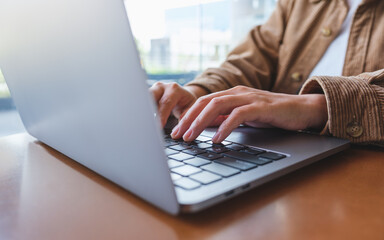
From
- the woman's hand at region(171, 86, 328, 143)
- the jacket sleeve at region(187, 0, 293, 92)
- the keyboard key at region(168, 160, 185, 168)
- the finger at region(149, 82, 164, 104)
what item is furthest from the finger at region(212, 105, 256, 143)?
the jacket sleeve at region(187, 0, 293, 92)

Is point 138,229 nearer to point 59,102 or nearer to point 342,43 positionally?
point 59,102

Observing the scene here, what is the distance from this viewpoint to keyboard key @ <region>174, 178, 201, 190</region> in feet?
0.91

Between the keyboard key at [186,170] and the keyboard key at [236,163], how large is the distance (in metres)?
0.04

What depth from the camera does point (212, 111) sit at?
0.47 meters

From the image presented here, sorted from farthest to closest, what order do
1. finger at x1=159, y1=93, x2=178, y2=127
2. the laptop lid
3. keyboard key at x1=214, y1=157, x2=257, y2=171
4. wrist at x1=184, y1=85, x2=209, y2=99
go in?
wrist at x1=184, y1=85, x2=209, y2=99 < finger at x1=159, y1=93, x2=178, y2=127 < keyboard key at x1=214, y1=157, x2=257, y2=171 < the laptop lid

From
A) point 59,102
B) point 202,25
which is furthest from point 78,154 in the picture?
point 202,25

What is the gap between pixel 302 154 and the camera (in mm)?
382

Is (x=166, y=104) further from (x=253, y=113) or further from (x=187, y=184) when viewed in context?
(x=187, y=184)

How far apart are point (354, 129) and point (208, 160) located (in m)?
0.28

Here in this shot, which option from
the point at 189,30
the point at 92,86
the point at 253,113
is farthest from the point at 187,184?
the point at 189,30

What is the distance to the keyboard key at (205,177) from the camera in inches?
11.4

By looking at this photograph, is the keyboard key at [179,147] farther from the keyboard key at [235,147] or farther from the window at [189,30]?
the window at [189,30]

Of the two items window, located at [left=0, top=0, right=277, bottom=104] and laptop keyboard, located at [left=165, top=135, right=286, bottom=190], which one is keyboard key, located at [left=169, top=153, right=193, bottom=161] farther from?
window, located at [left=0, top=0, right=277, bottom=104]

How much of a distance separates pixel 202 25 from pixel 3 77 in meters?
3.02
